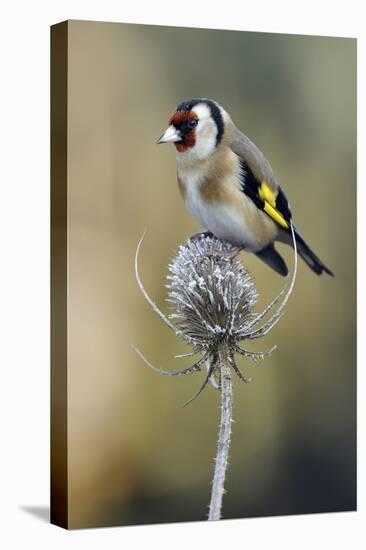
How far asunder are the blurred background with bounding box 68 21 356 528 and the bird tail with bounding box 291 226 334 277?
0.05m

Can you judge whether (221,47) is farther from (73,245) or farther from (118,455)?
(118,455)

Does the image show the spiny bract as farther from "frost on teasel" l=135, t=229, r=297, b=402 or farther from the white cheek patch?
the white cheek patch

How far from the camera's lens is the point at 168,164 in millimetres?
8016

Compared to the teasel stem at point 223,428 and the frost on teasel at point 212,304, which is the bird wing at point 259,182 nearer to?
the frost on teasel at point 212,304

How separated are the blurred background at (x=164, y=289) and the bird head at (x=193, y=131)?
0.32ft

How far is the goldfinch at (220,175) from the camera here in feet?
25.7

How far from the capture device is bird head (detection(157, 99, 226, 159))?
782 centimetres

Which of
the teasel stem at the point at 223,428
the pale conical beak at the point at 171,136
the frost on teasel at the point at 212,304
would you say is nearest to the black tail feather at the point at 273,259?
the frost on teasel at the point at 212,304

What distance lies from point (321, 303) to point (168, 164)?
1489 millimetres

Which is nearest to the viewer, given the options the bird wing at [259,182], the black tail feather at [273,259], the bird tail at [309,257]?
the bird wing at [259,182]

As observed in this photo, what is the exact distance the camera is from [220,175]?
7.83m

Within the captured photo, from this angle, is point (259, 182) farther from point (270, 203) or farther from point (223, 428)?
point (223, 428)

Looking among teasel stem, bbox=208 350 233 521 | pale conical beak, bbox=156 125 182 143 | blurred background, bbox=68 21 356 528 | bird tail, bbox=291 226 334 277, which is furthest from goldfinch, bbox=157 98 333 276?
teasel stem, bbox=208 350 233 521

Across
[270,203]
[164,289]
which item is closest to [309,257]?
[270,203]
